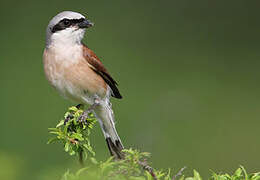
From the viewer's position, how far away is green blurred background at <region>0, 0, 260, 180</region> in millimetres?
5344

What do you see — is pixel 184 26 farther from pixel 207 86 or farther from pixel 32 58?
pixel 32 58

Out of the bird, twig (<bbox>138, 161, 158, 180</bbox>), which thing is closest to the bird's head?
the bird

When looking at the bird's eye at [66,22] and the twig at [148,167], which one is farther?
the bird's eye at [66,22]

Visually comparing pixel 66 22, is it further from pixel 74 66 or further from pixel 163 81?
pixel 163 81

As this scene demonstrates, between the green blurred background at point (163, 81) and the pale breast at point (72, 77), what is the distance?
722 mm

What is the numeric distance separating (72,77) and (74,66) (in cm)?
7

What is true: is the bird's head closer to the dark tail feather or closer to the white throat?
the white throat

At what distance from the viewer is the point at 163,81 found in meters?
7.11

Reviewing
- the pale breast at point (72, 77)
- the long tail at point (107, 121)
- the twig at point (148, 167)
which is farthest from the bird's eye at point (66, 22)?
the twig at point (148, 167)

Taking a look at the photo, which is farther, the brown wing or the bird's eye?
the brown wing

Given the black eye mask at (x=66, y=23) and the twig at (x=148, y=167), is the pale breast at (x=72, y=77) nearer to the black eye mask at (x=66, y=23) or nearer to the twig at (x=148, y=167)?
the black eye mask at (x=66, y=23)

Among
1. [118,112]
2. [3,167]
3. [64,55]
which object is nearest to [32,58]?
[118,112]

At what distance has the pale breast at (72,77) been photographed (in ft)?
10.4

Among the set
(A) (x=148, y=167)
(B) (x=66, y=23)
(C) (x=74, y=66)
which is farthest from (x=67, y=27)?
(A) (x=148, y=167)
